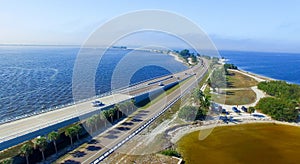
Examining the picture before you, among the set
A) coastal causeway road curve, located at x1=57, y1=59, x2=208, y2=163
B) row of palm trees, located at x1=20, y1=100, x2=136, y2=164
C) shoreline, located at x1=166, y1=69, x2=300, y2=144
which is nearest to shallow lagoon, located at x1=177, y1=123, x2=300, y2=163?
shoreline, located at x1=166, y1=69, x2=300, y2=144

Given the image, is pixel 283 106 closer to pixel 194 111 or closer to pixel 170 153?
pixel 194 111

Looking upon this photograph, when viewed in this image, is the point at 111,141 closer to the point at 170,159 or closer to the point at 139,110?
the point at 170,159

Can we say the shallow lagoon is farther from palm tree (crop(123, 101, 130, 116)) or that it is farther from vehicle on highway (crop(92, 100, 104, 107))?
vehicle on highway (crop(92, 100, 104, 107))

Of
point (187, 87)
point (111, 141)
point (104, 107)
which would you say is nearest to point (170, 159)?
point (111, 141)

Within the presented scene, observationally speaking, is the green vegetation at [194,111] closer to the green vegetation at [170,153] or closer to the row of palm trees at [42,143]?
the green vegetation at [170,153]

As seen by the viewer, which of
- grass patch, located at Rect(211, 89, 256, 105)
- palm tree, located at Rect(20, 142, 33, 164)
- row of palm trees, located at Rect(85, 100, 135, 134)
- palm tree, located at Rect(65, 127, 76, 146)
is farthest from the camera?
grass patch, located at Rect(211, 89, 256, 105)

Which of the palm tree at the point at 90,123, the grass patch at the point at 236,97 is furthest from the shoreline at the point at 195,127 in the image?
the palm tree at the point at 90,123
